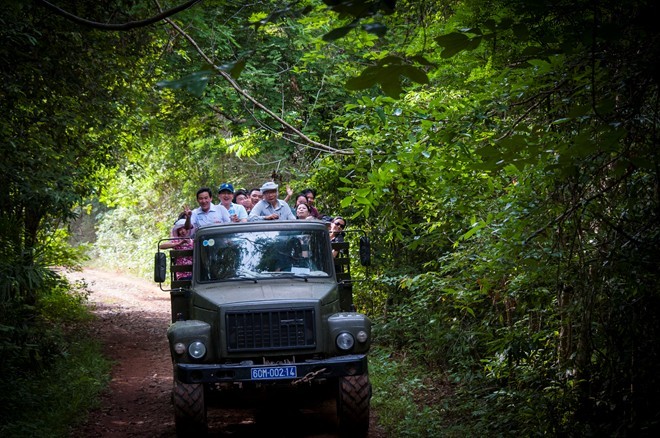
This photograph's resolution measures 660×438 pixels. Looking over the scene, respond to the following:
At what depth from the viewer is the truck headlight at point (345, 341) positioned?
22.8ft

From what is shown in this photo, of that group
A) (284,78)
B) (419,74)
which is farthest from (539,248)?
(284,78)

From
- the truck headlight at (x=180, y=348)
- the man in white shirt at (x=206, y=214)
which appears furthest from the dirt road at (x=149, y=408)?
the man in white shirt at (x=206, y=214)

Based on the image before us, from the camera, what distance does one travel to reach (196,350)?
6820mm

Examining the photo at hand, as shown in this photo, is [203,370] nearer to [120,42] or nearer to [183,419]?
[183,419]

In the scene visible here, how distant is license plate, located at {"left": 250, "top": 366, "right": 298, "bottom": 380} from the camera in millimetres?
6625

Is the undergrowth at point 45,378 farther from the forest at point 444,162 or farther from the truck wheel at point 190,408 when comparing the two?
the truck wheel at point 190,408

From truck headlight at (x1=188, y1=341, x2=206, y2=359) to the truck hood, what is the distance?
39cm

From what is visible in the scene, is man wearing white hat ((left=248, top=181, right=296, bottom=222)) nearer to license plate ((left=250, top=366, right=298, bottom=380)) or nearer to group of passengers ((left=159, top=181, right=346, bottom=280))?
group of passengers ((left=159, top=181, right=346, bottom=280))

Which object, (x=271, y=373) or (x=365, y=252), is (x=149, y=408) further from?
(x=365, y=252)

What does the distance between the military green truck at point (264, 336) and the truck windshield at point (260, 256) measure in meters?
0.01

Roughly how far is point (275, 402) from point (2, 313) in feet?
13.0

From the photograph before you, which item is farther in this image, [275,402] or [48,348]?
[48,348]

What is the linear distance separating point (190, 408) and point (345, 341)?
159 centimetres

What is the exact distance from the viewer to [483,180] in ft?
22.7
